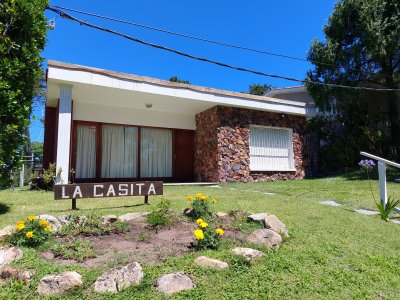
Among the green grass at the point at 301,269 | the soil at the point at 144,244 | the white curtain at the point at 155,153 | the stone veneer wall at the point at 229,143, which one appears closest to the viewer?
the green grass at the point at 301,269

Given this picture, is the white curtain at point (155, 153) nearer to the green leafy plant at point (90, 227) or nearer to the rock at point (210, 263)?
the green leafy plant at point (90, 227)

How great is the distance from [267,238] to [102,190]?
3.02 meters

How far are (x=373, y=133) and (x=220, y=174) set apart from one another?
6.39 m

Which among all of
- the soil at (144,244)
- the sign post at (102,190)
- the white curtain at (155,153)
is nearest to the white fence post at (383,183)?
the soil at (144,244)

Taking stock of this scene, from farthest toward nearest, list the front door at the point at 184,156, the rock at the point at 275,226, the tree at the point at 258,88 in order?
the tree at the point at 258,88 < the front door at the point at 184,156 < the rock at the point at 275,226

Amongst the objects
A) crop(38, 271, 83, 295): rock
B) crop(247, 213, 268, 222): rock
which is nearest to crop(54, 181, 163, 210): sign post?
crop(247, 213, 268, 222): rock

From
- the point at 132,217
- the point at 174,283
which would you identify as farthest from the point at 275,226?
the point at 132,217

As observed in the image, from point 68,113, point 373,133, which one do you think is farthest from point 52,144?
point 373,133

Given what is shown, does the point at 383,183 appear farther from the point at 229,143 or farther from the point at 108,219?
the point at 229,143

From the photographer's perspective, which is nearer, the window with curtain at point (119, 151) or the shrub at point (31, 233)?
the shrub at point (31, 233)

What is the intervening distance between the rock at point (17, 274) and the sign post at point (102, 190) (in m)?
2.41

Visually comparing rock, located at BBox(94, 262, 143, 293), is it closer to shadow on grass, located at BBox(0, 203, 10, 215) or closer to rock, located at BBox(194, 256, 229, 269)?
rock, located at BBox(194, 256, 229, 269)

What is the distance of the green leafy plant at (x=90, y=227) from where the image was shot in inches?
141

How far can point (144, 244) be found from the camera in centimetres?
336
